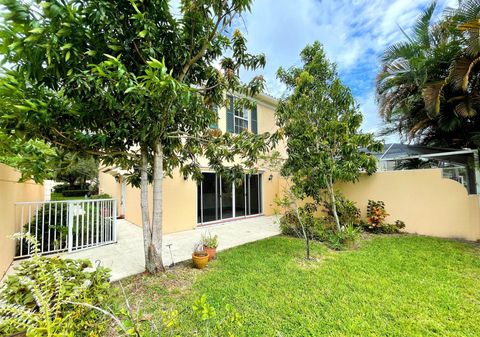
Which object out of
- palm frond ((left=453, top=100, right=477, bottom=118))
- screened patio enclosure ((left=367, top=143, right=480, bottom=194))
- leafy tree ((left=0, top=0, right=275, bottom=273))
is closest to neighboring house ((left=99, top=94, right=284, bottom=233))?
leafy tree ((left=0, top=0, right=275, bottom=273))

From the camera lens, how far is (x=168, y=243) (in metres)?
7.79

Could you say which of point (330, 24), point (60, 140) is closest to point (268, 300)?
point (60, 140)

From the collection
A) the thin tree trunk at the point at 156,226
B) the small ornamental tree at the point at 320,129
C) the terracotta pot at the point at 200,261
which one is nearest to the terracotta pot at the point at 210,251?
the terracotta pot at the point at 200,261

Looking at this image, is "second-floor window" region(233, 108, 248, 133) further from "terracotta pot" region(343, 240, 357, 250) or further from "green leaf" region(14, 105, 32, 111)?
"green leaf" region(14, 105, 32, 111)

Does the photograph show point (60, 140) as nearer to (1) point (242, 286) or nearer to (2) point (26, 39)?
(2) point (26, 39)

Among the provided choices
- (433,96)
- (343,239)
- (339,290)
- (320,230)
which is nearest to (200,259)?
(339,290)

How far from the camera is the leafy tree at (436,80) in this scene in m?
6.96

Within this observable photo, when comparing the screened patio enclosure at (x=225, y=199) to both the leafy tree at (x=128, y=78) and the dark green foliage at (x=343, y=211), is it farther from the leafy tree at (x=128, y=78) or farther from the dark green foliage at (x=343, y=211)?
the leafy tree at (x=128, y=78)

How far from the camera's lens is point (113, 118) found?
4445mm

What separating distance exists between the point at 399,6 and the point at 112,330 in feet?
41.9

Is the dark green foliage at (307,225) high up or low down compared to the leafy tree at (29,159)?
down

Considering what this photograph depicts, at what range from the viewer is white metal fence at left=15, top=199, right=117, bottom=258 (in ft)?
21.0

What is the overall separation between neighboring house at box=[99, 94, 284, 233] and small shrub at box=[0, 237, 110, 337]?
15.6 ft

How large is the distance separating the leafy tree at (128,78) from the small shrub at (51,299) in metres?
1.76
